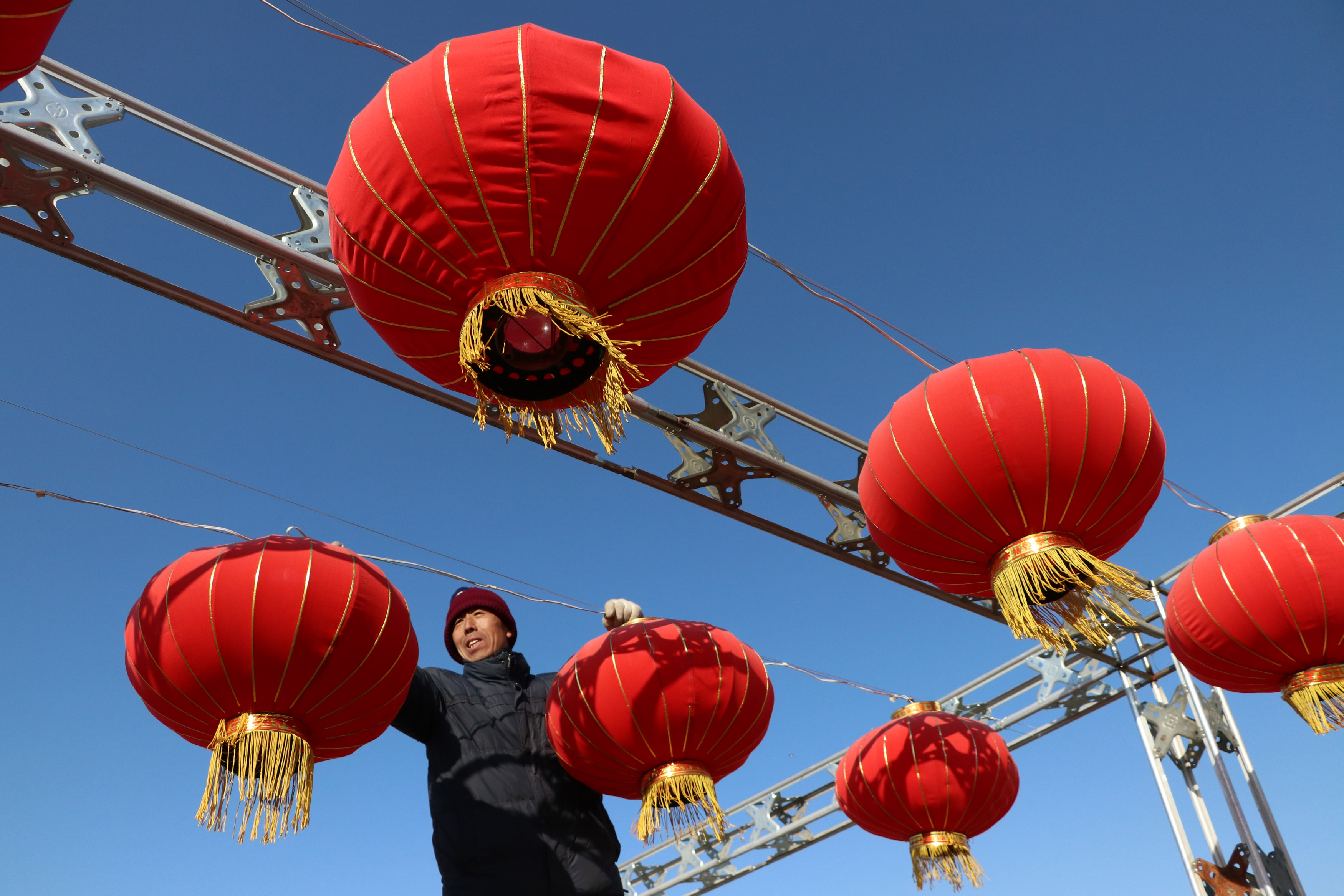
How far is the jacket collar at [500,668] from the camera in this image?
9.49ft

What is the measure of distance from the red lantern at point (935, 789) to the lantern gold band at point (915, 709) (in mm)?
92

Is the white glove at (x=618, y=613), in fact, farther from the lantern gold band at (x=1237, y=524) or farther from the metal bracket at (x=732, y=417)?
the lantern gold band at (x=1237, y=524)

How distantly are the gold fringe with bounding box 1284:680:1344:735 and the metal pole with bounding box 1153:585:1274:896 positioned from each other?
6.97 ft

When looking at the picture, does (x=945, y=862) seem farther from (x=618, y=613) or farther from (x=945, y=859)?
(x=618, y=613)

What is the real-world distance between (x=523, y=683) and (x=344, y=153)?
162 centimetres

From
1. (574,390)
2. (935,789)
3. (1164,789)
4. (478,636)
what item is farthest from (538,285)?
(1164,789)

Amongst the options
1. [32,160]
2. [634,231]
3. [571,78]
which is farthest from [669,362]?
[32,160]

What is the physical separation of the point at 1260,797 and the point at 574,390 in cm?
554

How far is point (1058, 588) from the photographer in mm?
2631

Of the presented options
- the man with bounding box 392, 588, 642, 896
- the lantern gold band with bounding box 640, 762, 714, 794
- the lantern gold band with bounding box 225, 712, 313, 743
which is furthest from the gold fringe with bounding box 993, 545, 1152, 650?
the lantern gold band with bounding box 225, 712, 313, 743

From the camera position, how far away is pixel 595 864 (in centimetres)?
253

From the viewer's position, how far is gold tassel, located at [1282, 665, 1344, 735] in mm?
3369

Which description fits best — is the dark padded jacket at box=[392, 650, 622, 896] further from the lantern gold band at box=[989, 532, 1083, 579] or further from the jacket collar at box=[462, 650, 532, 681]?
the lantern gold band at box=[989, 532, 1083, 579]

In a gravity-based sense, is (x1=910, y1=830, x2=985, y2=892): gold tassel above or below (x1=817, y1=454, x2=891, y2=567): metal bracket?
below
